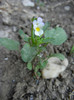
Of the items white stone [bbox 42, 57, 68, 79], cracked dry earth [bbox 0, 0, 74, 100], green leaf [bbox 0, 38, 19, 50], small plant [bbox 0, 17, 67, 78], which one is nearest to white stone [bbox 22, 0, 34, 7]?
cracked dry earth [bbox 0, 0, 74, 100]

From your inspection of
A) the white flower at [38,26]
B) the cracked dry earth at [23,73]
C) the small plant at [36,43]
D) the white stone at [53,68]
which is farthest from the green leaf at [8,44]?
the white stone at [53,68]

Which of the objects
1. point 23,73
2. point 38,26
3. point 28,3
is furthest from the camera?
point 28,3

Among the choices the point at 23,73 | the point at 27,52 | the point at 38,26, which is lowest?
the point at 23,73

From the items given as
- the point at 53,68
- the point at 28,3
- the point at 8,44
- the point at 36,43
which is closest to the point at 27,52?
the point at 36,43

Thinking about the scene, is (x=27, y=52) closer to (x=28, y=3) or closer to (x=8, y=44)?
(x=8, y=44)

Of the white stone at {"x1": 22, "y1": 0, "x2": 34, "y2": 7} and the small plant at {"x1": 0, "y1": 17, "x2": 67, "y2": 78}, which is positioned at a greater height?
the white stone at {"x1": 22, "y1": 0, "x2": 34, "y2": 7}

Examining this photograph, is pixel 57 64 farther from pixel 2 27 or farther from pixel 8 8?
pixel 8 8

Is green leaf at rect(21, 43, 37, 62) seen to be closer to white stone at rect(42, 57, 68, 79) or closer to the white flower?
the white flower

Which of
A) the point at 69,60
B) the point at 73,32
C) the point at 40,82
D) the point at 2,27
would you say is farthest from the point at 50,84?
the point at 2,27
